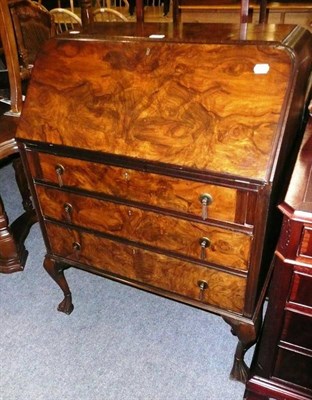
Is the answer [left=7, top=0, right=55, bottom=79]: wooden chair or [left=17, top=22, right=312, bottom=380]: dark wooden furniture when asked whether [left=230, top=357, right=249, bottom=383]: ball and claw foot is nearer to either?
[left=17, top=22, right=312, bottom=380]: dark wooden furniture

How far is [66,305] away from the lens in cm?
168

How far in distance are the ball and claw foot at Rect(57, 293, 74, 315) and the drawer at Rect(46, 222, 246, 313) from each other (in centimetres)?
32

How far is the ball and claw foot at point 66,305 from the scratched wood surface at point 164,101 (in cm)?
83

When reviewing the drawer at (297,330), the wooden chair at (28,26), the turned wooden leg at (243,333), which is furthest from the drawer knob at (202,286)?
the wooden chair at (28,26)

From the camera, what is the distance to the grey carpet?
4.58 ft

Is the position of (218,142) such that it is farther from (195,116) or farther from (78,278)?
(78,278)

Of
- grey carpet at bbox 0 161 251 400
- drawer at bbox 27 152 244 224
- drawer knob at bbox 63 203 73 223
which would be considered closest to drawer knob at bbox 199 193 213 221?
drawer at bbox 27 152 244 224

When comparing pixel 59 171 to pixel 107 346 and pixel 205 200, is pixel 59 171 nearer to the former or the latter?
pixel 205 200

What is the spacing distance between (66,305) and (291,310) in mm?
1054

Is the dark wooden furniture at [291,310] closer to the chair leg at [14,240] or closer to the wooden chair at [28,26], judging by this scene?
the chair leg at [14,240]

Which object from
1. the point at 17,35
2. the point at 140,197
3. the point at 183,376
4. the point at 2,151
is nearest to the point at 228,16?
the point at 17,35

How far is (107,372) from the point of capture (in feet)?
4.76

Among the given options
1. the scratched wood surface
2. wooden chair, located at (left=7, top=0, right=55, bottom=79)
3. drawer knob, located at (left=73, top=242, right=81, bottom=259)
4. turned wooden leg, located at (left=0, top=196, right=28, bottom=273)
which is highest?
wooden chair, located at (left=7, top=0, right=55, bottom=79)

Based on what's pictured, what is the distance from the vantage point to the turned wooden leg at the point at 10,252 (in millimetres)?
1879
